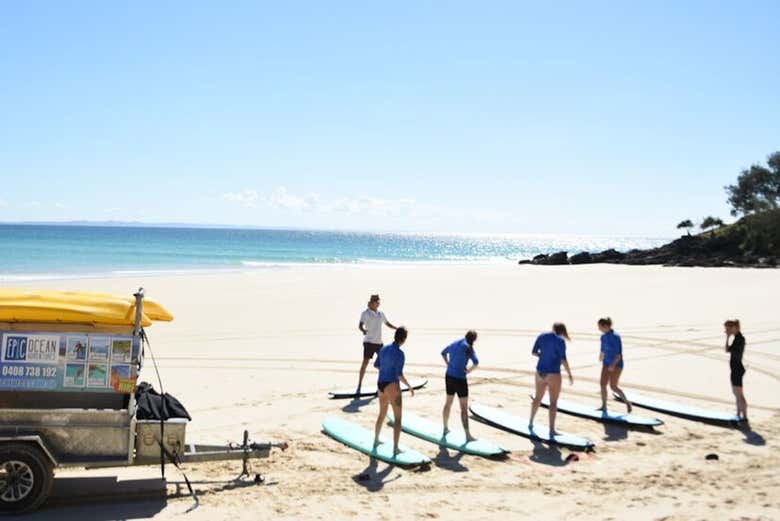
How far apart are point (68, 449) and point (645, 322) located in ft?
60.2

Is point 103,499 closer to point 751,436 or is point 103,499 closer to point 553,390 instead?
point 553,390

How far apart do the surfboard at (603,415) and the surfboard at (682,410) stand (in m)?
0.73

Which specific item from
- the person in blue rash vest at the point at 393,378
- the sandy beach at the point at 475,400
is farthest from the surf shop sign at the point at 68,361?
the person in blue rash vest at the point at 393,378

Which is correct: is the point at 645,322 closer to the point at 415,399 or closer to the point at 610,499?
the point at 415,399

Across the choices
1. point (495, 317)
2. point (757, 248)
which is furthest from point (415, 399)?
point (757, 248)

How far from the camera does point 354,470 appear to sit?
26.1ft

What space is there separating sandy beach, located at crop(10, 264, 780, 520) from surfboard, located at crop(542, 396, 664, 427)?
17 centimetres

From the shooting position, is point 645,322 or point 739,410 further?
point 645,322

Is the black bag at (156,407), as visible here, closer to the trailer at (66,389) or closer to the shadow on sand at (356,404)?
the trailer at (66,389)

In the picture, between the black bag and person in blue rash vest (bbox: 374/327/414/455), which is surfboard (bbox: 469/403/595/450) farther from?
the black bag

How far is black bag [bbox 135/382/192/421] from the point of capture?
7.04 metres

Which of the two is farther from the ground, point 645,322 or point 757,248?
point 757,248

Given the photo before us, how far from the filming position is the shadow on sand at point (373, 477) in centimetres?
741

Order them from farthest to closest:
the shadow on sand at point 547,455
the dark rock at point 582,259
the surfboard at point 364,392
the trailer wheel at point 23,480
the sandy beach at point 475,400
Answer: the dark rock at point 582,259 < the surfboard at point 364,392 < the shadow on sand at point 547,455 < the sandy beach at point 475,400 < the trailer wheel at point 23,480
